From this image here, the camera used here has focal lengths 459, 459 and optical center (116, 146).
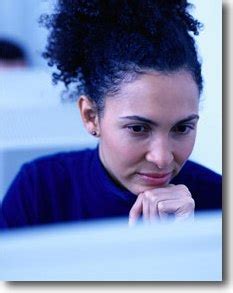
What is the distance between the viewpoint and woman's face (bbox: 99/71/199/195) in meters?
1.25

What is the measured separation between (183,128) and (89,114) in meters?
0.27

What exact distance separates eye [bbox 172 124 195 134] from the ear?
0.22 m

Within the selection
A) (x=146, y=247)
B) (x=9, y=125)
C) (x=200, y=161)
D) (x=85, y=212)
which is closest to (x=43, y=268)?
(x=85, y=212)

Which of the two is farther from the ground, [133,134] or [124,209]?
[133,134]

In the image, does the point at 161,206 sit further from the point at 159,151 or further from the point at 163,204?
the point at 159,151

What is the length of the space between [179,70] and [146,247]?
51cm

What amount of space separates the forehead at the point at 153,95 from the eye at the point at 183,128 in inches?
1.6

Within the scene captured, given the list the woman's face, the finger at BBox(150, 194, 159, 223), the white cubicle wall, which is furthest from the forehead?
the finger at BBox(150, 194, 159, 223)

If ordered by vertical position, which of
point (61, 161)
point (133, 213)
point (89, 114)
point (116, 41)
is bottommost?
point (133, 213)

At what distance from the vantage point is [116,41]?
1.28 m

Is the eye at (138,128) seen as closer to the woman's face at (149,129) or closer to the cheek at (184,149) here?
the woman's face at (149,129)

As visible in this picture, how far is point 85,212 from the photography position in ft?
4.38

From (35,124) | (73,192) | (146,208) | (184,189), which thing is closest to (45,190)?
(73,192)

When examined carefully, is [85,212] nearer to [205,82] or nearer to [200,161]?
[200,161]
